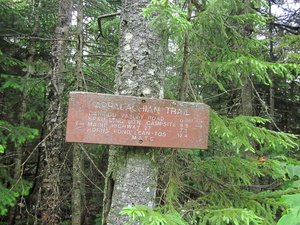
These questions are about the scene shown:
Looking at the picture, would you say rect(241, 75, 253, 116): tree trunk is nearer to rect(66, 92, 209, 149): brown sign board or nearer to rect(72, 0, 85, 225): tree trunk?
rect(72, 0, 85, 225): tree trunk

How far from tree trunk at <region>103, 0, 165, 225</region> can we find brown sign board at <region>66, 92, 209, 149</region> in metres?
0.18

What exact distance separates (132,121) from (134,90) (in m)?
0.31

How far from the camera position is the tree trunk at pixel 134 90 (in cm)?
196

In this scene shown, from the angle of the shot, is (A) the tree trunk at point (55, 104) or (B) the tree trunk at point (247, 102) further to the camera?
(B) the tree trunk at point (247, 102)

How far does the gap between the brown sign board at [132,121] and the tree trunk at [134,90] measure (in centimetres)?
18

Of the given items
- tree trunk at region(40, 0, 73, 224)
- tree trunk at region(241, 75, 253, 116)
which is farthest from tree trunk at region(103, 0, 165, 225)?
tree trunk at region(241, 75, 253, 116)

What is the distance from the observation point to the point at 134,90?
203cm

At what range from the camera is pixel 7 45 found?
5.69 meters

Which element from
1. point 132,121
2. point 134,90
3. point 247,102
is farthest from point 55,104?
→ point 247,102

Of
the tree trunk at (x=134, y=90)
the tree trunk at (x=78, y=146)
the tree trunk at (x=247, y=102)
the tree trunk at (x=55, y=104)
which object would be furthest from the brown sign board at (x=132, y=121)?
the tree trunk at (x=247, y=102)

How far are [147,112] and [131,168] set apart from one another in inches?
20.0

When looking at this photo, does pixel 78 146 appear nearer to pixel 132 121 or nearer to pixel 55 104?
pixel 55 104

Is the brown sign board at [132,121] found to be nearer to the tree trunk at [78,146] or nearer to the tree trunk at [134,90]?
the tree trunk at [134,90]

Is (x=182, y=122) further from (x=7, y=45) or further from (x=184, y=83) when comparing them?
(x=7, y=45)
